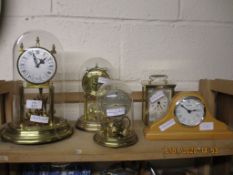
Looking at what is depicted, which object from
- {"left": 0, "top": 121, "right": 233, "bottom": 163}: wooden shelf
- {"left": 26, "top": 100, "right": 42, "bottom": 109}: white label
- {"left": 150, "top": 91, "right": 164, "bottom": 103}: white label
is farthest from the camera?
{"left": 150, "top": 91, "right": 164, "bottom": 103}: white label

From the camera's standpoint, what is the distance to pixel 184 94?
790 mm

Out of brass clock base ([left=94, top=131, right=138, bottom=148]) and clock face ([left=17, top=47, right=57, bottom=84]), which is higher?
clock face ([left=17, top=47, right=57, bottom=84])

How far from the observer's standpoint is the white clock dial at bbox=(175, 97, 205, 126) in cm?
78

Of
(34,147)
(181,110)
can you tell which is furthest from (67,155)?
(181,110)

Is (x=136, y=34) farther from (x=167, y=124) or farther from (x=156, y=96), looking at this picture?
(x=167, y=124)

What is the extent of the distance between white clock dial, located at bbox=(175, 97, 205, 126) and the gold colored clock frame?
0.4 inches

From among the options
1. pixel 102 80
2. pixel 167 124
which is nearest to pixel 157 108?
pixel 167 124

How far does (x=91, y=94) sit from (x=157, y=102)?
226 millimetres

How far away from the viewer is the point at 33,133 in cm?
72

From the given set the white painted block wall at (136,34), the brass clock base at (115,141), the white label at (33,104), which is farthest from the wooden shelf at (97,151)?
the white painted block wall at (136,34)

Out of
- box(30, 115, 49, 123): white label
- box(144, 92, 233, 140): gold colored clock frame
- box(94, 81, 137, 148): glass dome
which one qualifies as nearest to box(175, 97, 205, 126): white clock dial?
box(144, 92, 233, 140): gold colored clock frame

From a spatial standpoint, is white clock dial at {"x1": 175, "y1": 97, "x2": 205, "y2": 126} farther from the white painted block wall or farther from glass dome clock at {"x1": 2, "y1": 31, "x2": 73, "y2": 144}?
glass dome clock at {"x1": 2, "y1": 31, "x2": 73, "y2": 144}

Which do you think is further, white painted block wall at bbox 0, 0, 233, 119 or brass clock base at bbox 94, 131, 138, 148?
white painted block wall at bbox 0, 0, 233, 119

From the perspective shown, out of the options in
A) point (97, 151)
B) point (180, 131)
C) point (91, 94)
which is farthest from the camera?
point (91, 94)
